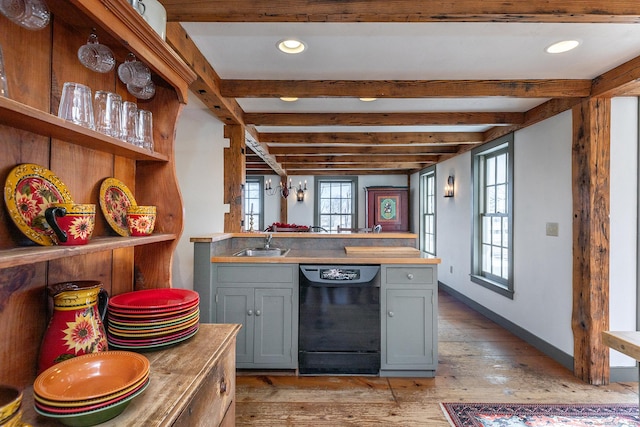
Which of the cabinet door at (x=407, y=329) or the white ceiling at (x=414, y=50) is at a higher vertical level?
the white ceiling at (x=414, y=50)

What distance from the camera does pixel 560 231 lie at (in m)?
2.92

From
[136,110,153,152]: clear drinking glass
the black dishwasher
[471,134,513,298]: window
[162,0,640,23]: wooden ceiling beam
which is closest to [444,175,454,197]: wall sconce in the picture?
[471,134,513,298]: window

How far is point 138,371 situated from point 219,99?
223 centimetres

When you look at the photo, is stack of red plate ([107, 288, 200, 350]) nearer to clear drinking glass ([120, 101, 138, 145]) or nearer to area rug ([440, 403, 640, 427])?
clear drinking glass ([120, 101, 138, 145])

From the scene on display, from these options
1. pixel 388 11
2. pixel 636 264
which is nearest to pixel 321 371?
pixel 388 11

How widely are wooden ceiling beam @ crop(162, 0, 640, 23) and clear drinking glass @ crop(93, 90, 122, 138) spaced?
2.37ft

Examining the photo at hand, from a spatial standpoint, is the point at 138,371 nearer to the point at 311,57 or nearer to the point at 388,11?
the point at 388,11

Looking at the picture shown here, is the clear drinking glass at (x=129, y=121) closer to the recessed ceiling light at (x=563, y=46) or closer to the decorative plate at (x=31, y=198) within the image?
the decorative plate at (x=31, y=198)

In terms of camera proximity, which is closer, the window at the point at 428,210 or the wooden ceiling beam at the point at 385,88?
the wooden ceiling beam at the point at 385,88

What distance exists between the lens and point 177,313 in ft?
3.80

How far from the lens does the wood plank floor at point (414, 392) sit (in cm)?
212

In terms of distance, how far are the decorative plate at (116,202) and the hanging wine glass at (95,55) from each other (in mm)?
376

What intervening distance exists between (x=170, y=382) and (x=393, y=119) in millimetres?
3177

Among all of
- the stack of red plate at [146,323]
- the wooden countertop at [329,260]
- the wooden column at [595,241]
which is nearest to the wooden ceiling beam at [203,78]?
the wooden countertop at [329,260]
